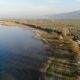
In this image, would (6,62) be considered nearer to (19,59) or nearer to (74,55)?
(19,59)

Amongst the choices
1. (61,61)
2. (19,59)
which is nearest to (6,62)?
(19,59)

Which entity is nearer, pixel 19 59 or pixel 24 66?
pixel 24 66

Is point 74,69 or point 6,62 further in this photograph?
point 6,62

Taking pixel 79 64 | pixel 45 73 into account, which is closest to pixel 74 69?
pixel 79 64

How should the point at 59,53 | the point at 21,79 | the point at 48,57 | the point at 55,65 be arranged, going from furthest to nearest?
the point at 59,53 < the point at 48,57 < the point at 55,65 < the point at 21,79

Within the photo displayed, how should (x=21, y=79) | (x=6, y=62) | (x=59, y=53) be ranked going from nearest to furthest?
(x=21, y=79)
(x=6, y=62)
(x=59, y=53)

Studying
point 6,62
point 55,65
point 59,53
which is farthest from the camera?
point 59,53

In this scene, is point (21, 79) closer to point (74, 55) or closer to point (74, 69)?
point (74, 69)

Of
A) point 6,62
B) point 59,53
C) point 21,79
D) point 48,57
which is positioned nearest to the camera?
point 21,79
